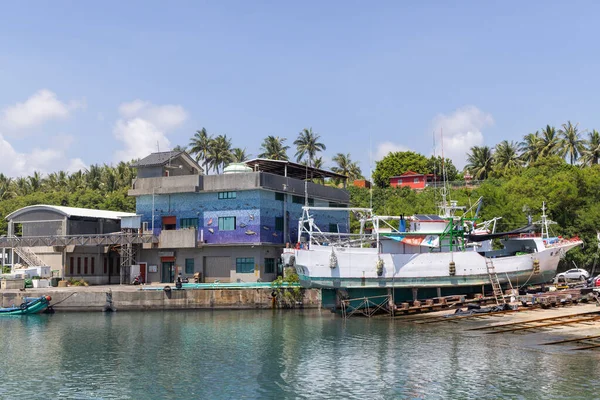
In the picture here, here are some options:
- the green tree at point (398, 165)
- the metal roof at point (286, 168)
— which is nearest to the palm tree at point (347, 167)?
the green tree at point (398, 165)

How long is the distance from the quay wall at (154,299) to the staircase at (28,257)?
29.7 ft

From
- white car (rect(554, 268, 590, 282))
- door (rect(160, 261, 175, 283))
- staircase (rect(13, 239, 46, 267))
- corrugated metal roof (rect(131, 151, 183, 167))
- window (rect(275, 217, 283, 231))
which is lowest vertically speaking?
white car (rect(554, 268, 590, 282))

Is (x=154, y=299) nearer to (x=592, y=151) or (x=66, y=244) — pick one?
(x=66, y=244)

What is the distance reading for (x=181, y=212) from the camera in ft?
182

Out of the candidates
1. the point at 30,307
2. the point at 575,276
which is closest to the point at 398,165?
the point at 575,276

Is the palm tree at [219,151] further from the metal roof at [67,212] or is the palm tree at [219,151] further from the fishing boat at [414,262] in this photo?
the fishing boat at [414,262]

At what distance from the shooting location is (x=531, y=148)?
90750 mm

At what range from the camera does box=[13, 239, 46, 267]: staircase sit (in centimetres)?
5622

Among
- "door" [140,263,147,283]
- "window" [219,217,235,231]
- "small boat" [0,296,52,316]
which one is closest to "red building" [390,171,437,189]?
"window" [219,217,235,231]

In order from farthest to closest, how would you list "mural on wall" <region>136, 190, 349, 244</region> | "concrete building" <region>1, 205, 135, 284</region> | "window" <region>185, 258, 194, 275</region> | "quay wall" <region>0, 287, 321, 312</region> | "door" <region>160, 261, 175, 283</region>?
1. "concrete building" <region>1, 205, 135, 284</region>
2. "door" <region>160, 261, 175, 283</region>
3. "window" <region>185, 258, 194, 275</region>
4. "mural on wall" <region>136, 190, 349, 244</region>
5. "quay wall" <region>0, 287, 321, 312</region>

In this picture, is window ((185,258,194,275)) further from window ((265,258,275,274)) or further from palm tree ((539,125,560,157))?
palm tree ((539,125,560,157))

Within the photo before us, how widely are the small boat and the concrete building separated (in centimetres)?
933

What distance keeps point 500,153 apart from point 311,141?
94.7 feet

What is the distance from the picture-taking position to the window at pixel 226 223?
53281 mm
